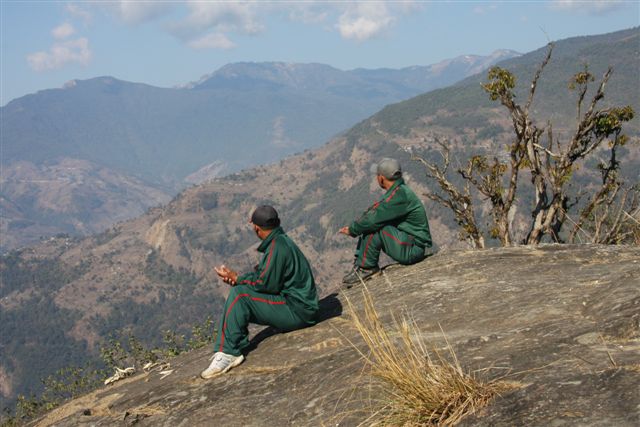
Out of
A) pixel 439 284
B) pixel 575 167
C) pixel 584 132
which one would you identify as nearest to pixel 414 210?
pixel 439 284

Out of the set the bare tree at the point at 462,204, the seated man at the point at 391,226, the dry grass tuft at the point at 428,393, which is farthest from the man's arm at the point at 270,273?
the bare tree at the point at 462,204

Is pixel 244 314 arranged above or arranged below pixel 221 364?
above

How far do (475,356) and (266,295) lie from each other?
120 inches

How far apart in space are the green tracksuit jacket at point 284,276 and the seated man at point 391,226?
205cm

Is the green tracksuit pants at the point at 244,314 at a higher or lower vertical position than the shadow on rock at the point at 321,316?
higher

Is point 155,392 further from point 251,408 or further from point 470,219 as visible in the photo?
point 470,219

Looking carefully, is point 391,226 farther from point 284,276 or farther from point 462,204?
point 462,204

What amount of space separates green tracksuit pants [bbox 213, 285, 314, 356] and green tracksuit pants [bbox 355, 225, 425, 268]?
272 centimetres

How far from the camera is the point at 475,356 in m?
5.27

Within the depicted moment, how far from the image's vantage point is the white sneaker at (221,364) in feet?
23.1

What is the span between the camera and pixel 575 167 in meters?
18.9

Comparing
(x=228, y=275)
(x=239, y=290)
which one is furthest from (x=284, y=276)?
(x=228, y=275)

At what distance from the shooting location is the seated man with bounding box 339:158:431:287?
9.51m

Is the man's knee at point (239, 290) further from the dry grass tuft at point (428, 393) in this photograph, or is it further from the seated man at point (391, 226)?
the dry grass tuft at point (428, 393)
